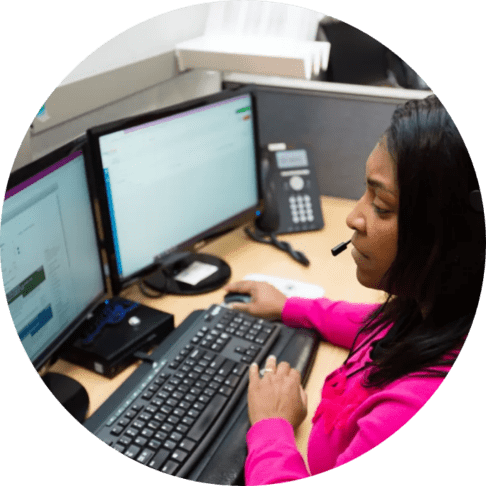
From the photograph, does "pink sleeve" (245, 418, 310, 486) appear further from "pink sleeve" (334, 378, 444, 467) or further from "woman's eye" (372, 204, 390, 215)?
"woman's eye" (372, 204, 390, 215)

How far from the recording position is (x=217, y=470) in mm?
807

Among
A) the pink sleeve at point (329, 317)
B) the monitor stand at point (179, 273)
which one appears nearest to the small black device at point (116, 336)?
the monitor stand at point (179, 273)

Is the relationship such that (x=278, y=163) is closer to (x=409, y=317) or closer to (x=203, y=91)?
(x=203, y=91)

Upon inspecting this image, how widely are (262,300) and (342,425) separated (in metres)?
0.39

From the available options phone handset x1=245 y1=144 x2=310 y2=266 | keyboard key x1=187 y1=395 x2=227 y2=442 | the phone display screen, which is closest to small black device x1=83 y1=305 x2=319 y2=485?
keyboard key x1=187 y1=395 x2=227 y2=442

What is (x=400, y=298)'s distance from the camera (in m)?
0.94

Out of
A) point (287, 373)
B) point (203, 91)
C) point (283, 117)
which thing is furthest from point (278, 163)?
point (287, 373)

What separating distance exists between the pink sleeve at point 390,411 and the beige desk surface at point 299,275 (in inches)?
6.4

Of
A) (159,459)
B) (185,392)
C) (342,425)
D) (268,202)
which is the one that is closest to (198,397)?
(185,392)

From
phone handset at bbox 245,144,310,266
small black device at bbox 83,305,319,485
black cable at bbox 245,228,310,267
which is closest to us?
small black device at bbox 83,305,319,485

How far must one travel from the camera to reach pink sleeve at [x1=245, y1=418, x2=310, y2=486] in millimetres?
788

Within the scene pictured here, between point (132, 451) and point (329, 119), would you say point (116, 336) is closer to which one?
point (132, 451)

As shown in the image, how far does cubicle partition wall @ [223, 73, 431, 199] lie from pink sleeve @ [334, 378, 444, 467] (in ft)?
2.66

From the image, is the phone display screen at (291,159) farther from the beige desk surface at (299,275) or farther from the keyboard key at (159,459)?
the keyboard key at (159,459)
